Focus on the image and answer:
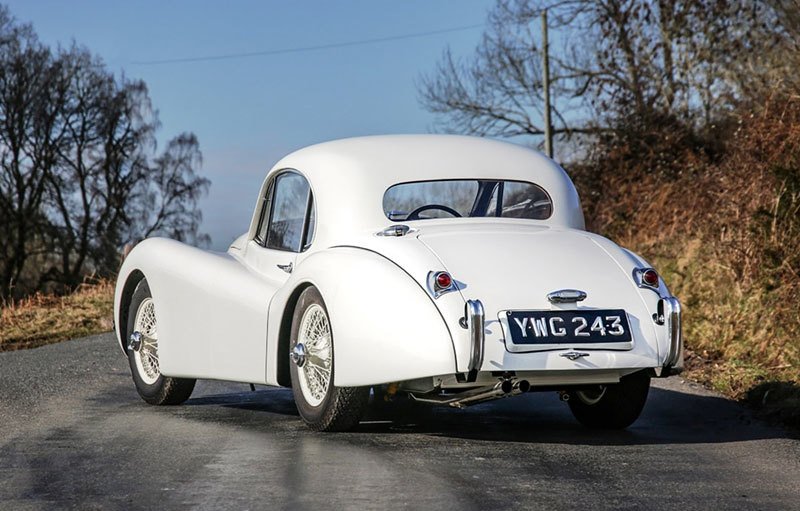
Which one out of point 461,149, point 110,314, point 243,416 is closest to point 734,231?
point 461,149

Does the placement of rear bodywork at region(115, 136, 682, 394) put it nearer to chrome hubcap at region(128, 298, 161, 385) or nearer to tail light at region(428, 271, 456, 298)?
tail light at region(428, 271, 456, 298)

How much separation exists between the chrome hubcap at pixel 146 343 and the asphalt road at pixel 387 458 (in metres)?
0.28

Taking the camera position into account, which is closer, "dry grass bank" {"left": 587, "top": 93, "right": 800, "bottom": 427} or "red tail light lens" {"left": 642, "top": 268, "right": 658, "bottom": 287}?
"red tail light lens" {"left": 642, "top": 268, "right": 658, "bottom": 287}

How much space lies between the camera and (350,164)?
23.0 ft

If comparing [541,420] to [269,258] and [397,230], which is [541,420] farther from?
[269,258]

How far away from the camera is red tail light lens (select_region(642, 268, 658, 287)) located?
6.19m

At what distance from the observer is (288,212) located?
24.3 feet

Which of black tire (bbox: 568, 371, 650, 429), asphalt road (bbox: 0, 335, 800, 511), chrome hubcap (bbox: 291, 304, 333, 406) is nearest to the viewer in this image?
asphalt road (bbox: 0, 335, 800, 511)

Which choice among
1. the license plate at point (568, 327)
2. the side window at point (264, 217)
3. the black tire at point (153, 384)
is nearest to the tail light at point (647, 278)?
the license plate at point (568, 327)

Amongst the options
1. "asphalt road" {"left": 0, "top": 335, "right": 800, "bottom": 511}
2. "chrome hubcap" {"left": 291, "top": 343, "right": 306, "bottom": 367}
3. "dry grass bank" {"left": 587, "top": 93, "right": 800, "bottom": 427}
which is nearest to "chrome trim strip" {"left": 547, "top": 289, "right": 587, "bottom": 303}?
"asphalt road" {"left": 0, "top": 335, "right": 800, "bottom": 511}

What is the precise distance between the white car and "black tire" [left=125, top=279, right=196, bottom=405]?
0.05 ft

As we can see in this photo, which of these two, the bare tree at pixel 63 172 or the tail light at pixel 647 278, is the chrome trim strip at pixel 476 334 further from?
the bare tree at pixel 63 172

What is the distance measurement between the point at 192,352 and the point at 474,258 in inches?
91.3

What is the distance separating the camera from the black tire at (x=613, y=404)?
6.70 metres
